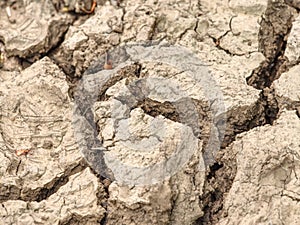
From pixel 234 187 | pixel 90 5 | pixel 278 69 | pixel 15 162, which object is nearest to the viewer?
pixel 234 187

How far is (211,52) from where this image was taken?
241cm

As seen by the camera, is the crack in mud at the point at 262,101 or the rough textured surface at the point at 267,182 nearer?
the rough textured surface at the point at 267,182

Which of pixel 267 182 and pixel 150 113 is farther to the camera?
pixel 150 113

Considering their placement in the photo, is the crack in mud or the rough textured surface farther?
the crack in mud

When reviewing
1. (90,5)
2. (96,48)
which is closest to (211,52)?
(96,48)

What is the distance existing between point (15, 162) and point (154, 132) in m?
0.56

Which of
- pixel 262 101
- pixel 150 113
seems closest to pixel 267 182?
pixel 262 101

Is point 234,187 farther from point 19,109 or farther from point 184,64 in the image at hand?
point 19,109

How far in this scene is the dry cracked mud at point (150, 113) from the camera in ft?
6.63

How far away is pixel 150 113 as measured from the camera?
2.28 meters

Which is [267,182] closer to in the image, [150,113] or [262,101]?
[262,101]

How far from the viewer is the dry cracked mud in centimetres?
202

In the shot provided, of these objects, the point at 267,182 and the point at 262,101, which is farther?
the point at 262,101

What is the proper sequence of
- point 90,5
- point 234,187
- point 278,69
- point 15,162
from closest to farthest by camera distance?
point 234,187 → point 15,162 → point 278,69 → point 90,5
